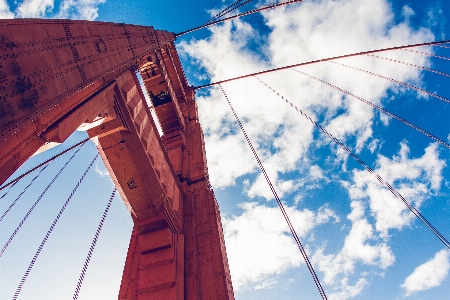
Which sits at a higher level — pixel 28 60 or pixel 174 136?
pixel 28 60

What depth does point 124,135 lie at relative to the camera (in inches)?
211

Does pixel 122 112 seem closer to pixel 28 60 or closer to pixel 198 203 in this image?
pixel 28 60

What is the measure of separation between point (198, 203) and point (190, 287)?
218 centimetres

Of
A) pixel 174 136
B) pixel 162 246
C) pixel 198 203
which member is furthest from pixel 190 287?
pixel 174 136

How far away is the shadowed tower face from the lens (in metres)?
2.63

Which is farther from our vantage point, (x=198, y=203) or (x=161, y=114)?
(x=161, y=114)

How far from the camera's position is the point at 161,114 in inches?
399

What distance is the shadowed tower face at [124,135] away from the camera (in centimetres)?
263

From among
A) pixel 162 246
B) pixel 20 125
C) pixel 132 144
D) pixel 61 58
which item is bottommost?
pixel 162 246

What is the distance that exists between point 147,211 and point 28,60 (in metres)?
3.75

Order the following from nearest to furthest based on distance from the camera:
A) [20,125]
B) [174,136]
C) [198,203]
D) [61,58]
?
[20,125]
[61,58]
[198,203]
[174,136]

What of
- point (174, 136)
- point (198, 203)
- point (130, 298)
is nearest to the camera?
point (130, 298)

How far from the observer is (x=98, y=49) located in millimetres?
4133

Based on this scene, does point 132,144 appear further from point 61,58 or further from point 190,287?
point 190,287
